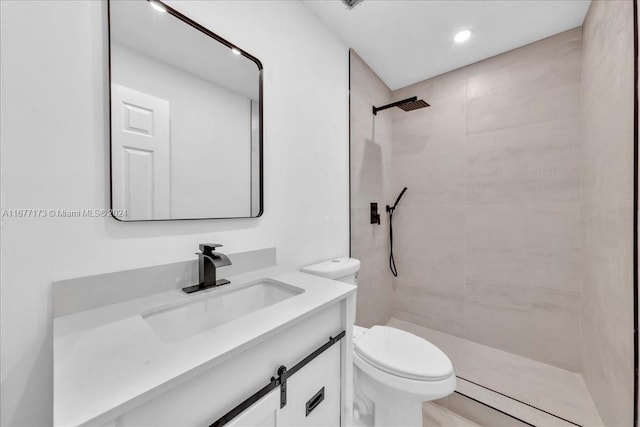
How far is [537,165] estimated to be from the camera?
175 cm

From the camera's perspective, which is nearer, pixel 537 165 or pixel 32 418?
pixel 32 418

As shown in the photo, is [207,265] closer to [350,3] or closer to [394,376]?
[394,376]

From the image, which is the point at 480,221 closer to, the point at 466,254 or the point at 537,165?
the point at 466,254

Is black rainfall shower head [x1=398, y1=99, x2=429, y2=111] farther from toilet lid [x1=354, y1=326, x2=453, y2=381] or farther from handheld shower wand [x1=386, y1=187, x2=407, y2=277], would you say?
toilet lid [x1=354, y1=326, x2=453, y2=381]

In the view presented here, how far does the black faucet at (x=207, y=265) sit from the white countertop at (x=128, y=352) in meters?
0.08

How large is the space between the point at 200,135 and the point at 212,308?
652mm

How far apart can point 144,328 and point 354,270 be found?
108 centimetres

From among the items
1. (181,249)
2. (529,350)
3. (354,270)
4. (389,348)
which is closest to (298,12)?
(181,249)

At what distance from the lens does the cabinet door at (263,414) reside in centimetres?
57

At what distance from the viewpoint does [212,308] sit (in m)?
0.85

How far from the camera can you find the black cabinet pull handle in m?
0.75

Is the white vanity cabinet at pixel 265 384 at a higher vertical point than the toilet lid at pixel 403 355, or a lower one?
higher

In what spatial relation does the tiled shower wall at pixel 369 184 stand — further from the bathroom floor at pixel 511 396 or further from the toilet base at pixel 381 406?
the bathroom floor at pixel 511 396

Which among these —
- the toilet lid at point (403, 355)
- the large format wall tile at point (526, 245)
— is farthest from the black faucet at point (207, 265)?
the large format wall tile at point (526, 245)
